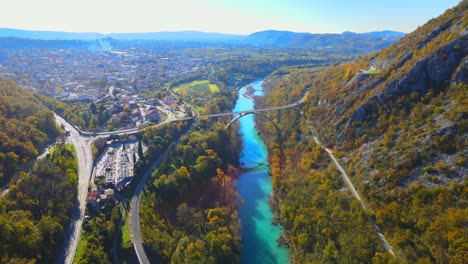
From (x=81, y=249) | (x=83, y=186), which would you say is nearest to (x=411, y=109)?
(x=81, y=249)

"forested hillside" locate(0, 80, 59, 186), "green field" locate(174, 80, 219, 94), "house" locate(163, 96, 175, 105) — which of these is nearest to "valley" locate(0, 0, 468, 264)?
"forested hillside" locate(0, 80, 59, 186)

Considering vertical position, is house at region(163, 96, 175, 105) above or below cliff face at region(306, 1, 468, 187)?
below

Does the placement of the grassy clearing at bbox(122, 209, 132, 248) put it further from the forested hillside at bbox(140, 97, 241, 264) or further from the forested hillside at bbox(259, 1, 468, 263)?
the forested hillside at bbox(259, 1, 468, 263)

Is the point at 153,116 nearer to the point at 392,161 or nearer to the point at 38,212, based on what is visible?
the point at 38,212

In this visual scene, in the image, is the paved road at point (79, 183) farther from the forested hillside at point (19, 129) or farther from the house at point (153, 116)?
the house at point (153, 116)

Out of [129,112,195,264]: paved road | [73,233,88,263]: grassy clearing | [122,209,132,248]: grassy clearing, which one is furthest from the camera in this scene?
[122,209,132,248]: grassy clearing
